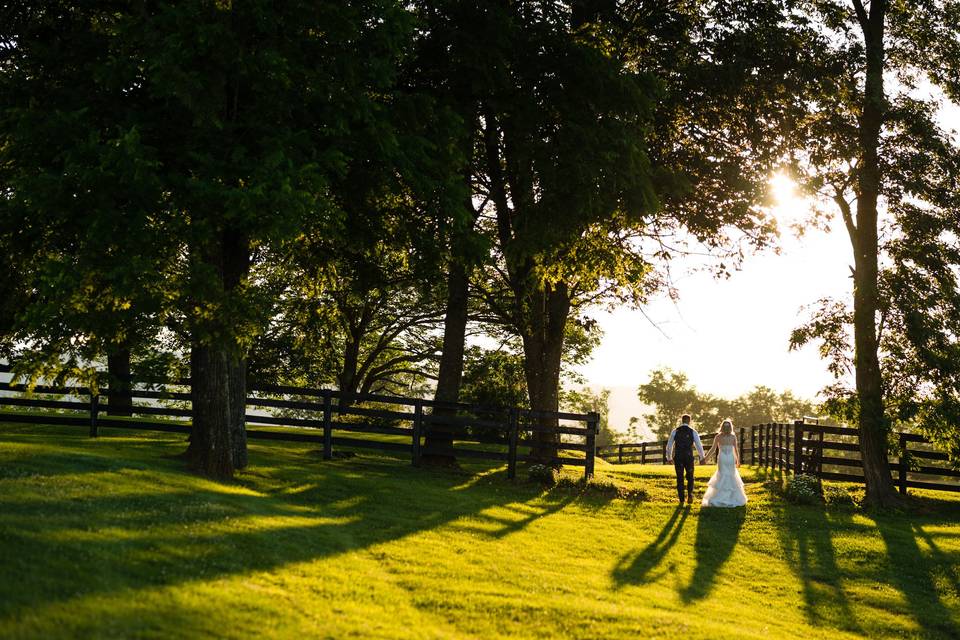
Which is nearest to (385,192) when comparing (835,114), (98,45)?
(98,45)

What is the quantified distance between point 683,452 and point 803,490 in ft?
11.1

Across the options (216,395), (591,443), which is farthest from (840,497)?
(216,395)

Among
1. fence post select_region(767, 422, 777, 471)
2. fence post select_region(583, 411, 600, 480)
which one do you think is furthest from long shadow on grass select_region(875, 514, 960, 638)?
fence post select_region(767, 422, 777, 471)

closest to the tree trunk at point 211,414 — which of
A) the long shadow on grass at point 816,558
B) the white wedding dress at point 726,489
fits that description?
the long shadow on grass at point 816,558

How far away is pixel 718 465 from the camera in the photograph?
20234 mm

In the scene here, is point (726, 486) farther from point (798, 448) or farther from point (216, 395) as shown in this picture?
point (216, 395)

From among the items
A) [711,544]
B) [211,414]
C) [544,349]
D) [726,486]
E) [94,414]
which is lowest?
[711,544]

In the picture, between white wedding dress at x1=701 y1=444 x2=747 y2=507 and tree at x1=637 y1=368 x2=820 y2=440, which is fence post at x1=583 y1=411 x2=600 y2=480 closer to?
white wedding dress at x1=701 y1=444 x2=747 y2=507

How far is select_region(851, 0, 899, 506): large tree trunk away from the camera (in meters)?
21.3

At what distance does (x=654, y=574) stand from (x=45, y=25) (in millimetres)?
15608

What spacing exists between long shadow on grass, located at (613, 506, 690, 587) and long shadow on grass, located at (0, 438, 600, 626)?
2376 millimetres

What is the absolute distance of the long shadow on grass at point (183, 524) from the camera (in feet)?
25.8

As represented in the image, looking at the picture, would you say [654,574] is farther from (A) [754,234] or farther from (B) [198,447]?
(A) [754,234]

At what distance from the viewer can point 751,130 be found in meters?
22.5
